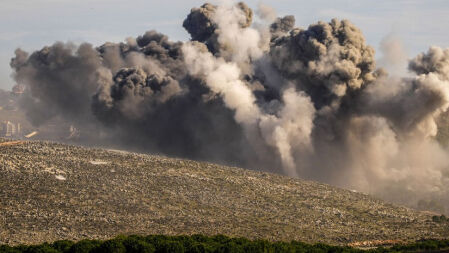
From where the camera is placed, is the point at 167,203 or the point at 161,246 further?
the point at 167,203

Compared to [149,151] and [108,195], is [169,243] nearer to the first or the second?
[108,195]

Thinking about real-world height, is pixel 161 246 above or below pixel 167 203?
below

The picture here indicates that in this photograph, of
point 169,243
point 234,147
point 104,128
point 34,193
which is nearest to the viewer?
point 169,243

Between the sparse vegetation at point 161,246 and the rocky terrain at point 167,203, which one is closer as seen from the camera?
the sparse vegetation at point 161,246

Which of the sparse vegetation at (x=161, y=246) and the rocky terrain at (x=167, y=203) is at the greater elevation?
the rocky terrain at (x=167, y=203)

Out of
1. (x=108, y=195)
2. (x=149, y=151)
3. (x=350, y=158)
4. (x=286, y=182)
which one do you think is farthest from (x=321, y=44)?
(x=108, y=195)

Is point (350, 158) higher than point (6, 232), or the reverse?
point (350, 158)

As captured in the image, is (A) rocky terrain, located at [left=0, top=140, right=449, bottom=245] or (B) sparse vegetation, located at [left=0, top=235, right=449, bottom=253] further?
(A) rocky terrain, located at [left=0, top=140, right=449, bottom=245]

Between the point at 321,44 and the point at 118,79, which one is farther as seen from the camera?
the point at 118,79
